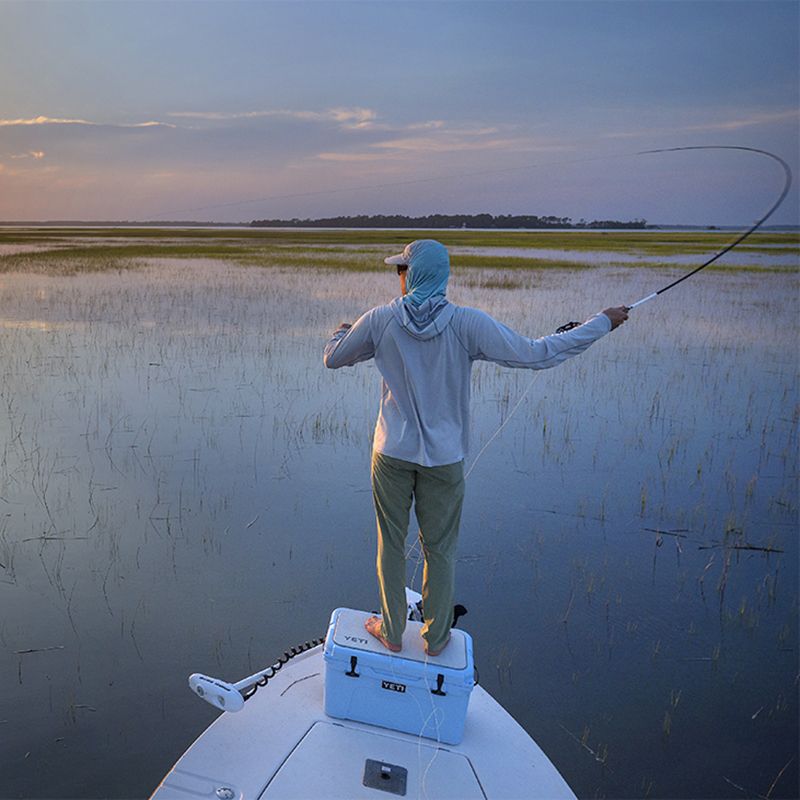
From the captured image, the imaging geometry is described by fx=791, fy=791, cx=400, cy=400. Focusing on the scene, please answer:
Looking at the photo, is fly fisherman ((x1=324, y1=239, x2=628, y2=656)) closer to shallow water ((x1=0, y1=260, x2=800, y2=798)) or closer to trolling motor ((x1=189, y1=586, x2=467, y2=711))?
trolling motor ((x1=189, y1=586, x2=467, y2=711))

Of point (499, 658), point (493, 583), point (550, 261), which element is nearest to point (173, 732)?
point (499, 658)

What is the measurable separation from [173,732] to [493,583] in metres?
2.49

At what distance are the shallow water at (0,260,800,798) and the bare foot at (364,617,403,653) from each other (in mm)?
1381

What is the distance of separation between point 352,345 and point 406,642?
1.35 m

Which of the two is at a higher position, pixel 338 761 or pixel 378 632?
pixel 378 632

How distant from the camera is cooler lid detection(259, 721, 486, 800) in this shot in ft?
9.84

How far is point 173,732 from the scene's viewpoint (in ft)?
13.9

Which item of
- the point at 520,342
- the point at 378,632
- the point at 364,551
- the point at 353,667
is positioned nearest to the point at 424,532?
the point at 378,632

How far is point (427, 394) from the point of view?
3.25 meters

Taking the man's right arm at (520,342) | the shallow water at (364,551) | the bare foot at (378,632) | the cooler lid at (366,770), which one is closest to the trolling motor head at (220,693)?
the cooler lid at (366,770)

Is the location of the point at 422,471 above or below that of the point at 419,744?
above

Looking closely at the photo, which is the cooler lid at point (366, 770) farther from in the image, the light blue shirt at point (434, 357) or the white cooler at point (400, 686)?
the light blue shirt at point (434, 357)

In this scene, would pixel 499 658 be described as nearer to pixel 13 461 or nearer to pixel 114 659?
pixel 114 659

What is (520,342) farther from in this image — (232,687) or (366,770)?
(232,687)
